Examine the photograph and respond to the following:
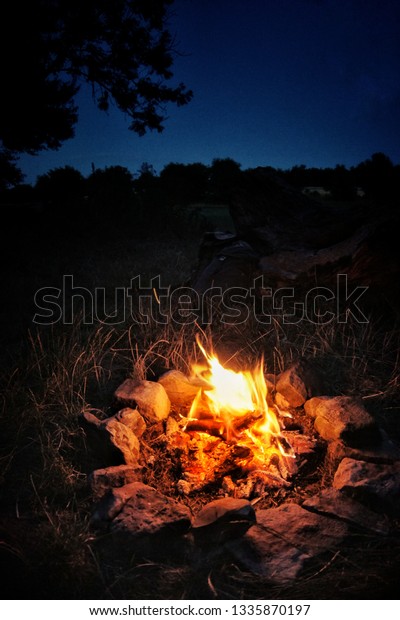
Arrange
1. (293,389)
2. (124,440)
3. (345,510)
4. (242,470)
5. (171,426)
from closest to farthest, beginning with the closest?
(345,510)
(242,470)
(124,440)
(171,426)
(293,389)

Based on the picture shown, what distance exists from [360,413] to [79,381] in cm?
203

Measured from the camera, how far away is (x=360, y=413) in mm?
2467

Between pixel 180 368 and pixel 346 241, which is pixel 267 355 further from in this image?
pixel 346 241

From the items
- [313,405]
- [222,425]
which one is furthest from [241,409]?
[313,405]

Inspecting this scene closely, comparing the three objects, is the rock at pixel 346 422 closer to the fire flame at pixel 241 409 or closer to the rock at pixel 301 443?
the rock at pixel 301 443

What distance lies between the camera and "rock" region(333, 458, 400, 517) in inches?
81.0

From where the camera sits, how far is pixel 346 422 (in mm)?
2428

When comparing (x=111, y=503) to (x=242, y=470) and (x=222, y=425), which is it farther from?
(x=222, y=425)

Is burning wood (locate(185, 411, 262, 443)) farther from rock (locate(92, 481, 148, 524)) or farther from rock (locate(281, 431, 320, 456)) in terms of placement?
rock (locate(92, 481, 148, 524))

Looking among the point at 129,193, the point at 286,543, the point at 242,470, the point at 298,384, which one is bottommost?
the point at 286,543

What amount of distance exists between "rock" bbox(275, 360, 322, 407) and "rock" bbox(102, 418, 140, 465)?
107 cm

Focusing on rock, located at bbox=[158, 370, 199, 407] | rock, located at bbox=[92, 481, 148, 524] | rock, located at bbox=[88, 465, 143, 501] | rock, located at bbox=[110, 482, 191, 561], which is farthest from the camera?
rock, located at bbox=[158, 370, 199, 407]

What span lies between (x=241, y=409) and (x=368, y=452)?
779mm

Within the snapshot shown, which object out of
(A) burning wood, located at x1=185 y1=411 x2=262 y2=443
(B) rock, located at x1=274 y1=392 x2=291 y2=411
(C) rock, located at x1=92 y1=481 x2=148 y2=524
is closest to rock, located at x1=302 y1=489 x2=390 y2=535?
(A) burning wood, located at x1=185 y1=411 x2=262 y2=443
